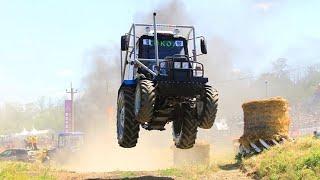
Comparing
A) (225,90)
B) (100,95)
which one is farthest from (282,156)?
(225,90)

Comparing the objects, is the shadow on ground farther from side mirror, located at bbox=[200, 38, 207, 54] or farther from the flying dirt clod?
side mirror, located at bbox=[200, 38, 207, 54]

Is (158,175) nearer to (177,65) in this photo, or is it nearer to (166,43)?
(166,43)

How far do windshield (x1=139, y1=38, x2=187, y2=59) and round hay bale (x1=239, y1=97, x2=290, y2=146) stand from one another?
6.19m

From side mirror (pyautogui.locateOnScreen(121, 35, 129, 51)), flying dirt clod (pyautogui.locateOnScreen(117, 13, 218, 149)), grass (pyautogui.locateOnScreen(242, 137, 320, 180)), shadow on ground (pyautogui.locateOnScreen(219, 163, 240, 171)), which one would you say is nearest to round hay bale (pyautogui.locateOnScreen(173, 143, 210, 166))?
shadow on ground (pyautogui.locateOnScreen(219, 163, 240, 171))

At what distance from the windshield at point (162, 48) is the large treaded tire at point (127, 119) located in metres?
1.12

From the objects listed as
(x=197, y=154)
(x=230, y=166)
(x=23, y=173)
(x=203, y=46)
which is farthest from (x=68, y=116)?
(x=203, y=46)

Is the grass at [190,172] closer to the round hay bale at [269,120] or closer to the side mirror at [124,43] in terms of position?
the round hay bale at [269,120]

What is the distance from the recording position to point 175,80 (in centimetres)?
1189

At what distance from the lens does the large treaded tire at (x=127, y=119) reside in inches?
501

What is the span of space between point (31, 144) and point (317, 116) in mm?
33184

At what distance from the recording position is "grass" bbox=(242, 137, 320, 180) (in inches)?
531

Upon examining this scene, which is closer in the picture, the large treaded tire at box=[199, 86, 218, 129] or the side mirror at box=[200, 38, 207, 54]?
the large treaded tire at box=[199, 86, 218, 129]

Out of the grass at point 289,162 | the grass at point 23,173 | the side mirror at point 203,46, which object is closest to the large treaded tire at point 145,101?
the side mirror at point 203,46

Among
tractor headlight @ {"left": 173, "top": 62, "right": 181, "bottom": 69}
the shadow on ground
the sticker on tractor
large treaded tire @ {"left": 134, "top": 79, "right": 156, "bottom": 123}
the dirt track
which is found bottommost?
the dirt track
